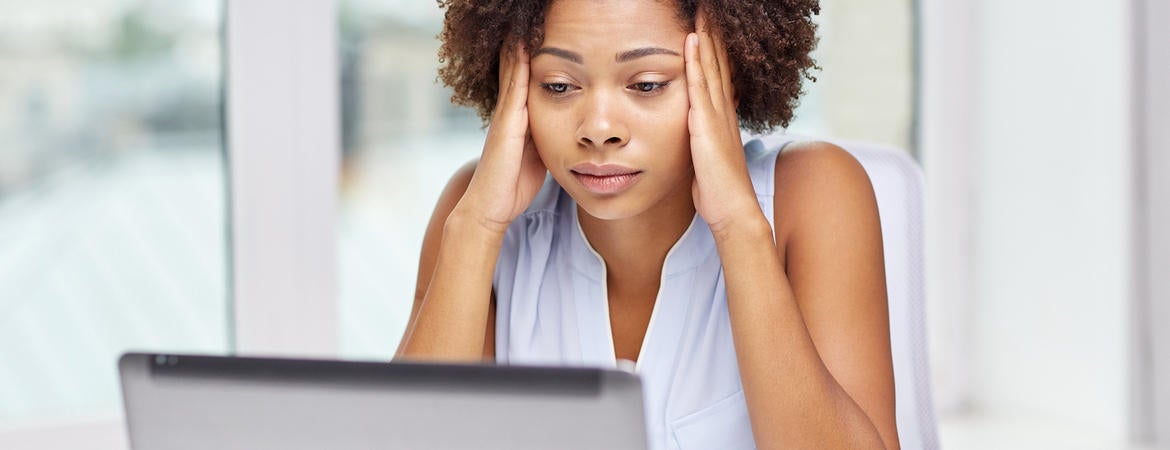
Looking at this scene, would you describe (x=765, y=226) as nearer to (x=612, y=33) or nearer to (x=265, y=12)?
(x=612, y=33)

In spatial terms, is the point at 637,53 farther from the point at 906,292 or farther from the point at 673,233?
the point at 906,292

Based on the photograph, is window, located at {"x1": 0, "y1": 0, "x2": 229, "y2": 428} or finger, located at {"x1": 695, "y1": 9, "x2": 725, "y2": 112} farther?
window, located at {"x1": 0, "y1": 0, "x2": 229, "y2": 428}

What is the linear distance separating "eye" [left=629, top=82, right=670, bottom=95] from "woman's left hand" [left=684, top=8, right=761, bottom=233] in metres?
0.03

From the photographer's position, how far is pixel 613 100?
1298mm

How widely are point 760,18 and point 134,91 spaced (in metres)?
1.65

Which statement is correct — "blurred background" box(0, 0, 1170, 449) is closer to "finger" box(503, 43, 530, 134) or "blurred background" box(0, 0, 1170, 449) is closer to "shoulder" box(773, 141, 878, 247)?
"finger" box(503, 43, 530, 134)

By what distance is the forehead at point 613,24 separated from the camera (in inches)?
51.0

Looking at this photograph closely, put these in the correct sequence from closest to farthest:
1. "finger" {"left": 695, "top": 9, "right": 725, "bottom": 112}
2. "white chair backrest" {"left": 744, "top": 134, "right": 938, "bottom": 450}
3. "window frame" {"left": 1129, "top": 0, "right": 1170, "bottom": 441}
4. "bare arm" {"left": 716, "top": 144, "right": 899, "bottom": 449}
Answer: "bare arm" {"left": 716, "top": 144, "right": 899, "bottom": 449}
"finger" {"left": 695, "top": 9, "right": 725, "bottom": 112}
"white chair backrest" {"left": 744, "top": 134, "right": 938, "bottom": 450}
"window frame" {"left": 1129, "top": 0, "right": 1170, "bottom": 441}

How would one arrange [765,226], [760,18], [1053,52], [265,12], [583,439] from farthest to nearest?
[1053,52] → [265,12] → [760,18] → [765,226] → [583,439]

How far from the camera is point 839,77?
127 inches

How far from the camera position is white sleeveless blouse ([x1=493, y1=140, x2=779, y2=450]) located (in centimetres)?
138

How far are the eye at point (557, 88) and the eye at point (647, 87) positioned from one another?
0.08m

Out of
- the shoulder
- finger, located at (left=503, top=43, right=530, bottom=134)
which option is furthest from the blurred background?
the shoulder

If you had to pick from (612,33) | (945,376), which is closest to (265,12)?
(612,33)
